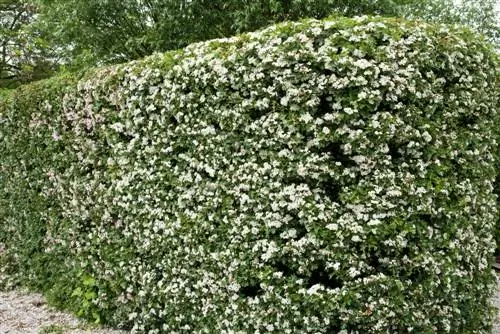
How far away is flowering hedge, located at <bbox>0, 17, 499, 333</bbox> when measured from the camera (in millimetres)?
3430

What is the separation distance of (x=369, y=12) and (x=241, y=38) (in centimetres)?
702

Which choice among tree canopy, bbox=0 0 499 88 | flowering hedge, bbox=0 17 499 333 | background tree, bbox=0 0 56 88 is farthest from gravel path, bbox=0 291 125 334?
background tree, bbox=0 0 56 88

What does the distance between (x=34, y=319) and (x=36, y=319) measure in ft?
0.07

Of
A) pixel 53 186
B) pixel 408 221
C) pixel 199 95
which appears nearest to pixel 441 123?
pixel 408 221

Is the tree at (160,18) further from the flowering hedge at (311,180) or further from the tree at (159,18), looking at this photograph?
the flowering hedge at (311,180)

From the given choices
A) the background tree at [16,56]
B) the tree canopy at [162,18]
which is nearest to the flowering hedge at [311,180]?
the tree canopy at [162,18]

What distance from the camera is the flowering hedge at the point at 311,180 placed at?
343 cm

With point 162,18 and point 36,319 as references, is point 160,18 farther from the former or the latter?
point 36,319

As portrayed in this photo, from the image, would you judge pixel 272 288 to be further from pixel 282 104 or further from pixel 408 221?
pixel 282 104

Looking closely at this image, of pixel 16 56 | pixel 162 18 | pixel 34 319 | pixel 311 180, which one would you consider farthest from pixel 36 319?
pixel 16 56

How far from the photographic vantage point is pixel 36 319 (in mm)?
5754

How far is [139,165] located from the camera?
15.0 feet

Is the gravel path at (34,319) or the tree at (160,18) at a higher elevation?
the tree at (160,18)

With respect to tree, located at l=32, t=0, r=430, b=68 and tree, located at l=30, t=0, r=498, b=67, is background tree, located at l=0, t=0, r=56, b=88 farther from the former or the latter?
tree, located at l=32, t=0, r=430, b=68
